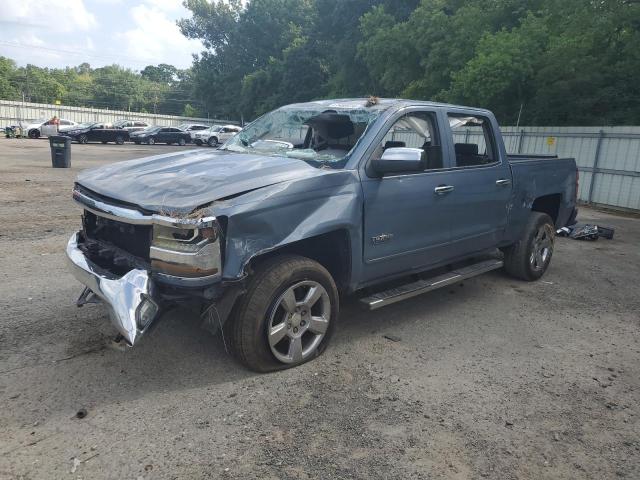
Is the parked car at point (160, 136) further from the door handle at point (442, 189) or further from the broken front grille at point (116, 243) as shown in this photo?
the door handle at point (442, 189)

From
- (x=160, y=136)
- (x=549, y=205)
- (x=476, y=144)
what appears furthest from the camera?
(x=160, y=136)

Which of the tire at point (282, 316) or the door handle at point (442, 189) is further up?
the door handle at point (442, 189)

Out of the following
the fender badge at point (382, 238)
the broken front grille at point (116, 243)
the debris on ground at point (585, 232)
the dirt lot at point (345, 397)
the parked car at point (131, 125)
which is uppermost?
the parked car at point (131, 125)

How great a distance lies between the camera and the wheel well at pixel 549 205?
6.36m

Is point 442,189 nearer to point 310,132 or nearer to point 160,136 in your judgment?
point 310,132

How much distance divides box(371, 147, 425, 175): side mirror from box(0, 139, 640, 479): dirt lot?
141cm

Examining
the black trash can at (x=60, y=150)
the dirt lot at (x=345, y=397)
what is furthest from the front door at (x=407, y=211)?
the black trash can at (x=60, y=150)

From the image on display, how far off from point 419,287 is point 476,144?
6.48 ft

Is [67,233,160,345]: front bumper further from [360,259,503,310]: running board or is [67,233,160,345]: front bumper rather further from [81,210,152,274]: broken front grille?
[360,259,503,310]: running board

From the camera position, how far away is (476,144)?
5465 millimetres

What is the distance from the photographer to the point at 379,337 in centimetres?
427

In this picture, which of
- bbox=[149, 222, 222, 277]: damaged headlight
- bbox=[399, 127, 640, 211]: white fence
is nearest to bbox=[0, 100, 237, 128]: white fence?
bbox=[399, 127, 640, 211]: white fence

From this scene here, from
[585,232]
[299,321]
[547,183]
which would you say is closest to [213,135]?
[585,232]

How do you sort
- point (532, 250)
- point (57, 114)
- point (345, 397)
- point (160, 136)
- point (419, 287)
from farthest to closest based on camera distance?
point (57, 114) → point (160, 136) → point (532, 250) → point (419, 287) → point (345, 397)
